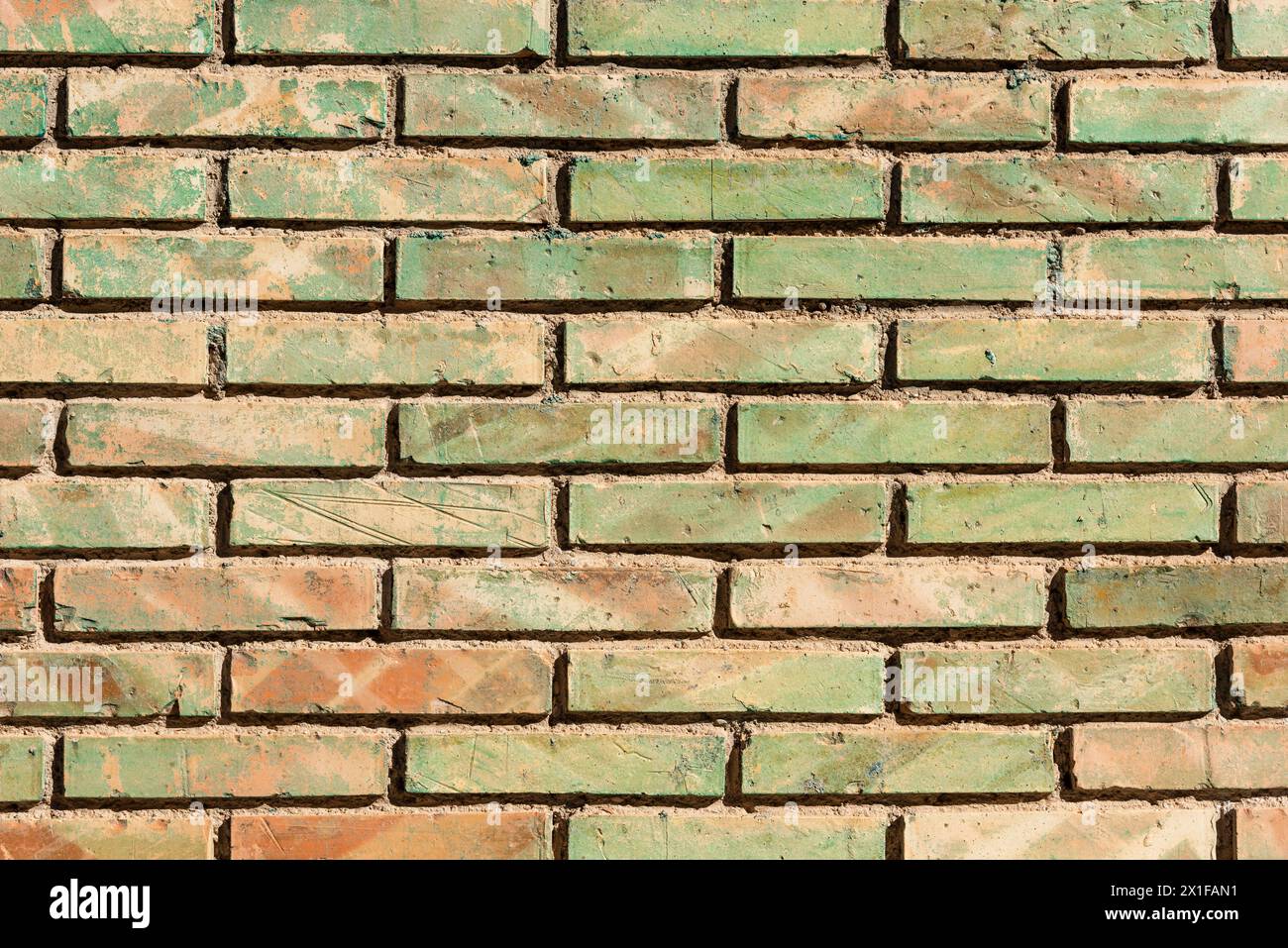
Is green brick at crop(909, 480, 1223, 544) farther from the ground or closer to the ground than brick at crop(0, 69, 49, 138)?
closer to the ground

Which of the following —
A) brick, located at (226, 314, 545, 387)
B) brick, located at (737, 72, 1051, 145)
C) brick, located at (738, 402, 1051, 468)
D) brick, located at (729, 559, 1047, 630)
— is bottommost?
brick, located at (729, 559, 1047, 630)

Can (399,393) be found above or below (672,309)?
below

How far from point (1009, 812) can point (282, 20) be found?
1348mm

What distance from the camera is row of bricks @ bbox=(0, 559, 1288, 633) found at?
51.3 inches

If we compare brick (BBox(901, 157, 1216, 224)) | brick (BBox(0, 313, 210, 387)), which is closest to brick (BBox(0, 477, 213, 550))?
brick (BBox(0, 313, 210, 387))

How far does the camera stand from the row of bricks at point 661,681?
1.30m

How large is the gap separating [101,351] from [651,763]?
0.85 meters

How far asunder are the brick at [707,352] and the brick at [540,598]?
25cm

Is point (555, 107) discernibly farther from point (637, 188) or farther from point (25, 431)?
point (25, 431)

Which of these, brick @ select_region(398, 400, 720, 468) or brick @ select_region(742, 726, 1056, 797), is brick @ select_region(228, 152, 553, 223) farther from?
brick @ select_region(742, 726, 1056, 797)

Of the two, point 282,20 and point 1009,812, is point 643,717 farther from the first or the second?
point 282,20

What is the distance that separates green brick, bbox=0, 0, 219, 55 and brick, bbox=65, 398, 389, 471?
441 mm

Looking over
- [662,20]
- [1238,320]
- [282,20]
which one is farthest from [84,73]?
[1238,320]

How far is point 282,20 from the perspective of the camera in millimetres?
1318
